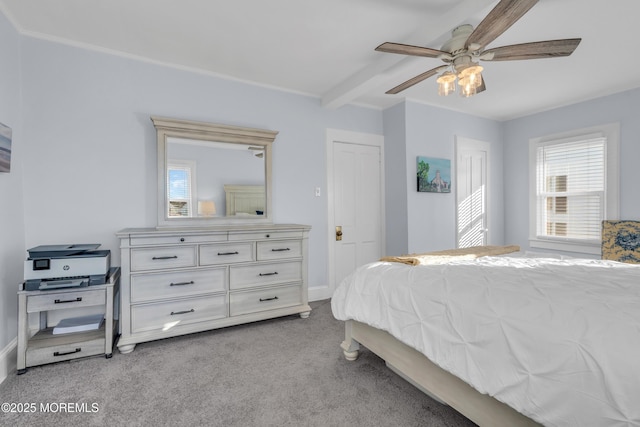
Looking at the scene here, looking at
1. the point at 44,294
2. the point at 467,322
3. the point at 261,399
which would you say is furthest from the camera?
the point at 44,294

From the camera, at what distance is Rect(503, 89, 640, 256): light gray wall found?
3.48 m

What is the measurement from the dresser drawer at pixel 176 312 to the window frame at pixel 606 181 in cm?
432

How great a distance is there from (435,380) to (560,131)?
4.15 metres

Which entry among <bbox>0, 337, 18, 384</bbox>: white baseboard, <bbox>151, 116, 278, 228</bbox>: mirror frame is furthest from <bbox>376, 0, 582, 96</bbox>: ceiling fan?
<bbox>0, 337, 18, 384</bbox>: white baseboard

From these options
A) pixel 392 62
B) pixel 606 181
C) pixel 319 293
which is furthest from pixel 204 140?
pixel 606 181

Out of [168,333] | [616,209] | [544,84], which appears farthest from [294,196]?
[616,209]

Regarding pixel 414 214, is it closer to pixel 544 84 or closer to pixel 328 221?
pixel 328 221

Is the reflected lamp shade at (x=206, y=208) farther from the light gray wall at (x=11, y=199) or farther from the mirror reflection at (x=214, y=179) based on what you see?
the light gray wall at (x=11, y=199)

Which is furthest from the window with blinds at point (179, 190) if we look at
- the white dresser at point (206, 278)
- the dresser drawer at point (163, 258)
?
the dresser drawer at point (163, 258)

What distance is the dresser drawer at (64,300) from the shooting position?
2104 millimetres

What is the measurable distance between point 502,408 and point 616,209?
373 centimetres

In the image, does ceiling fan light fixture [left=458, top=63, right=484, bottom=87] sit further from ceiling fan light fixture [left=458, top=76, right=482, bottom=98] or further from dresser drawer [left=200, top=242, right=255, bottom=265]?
dresser drawer [left=200, top=242, right=255, bottom=265]

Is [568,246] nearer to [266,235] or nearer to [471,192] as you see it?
[471,192]

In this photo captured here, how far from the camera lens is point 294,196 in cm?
360
